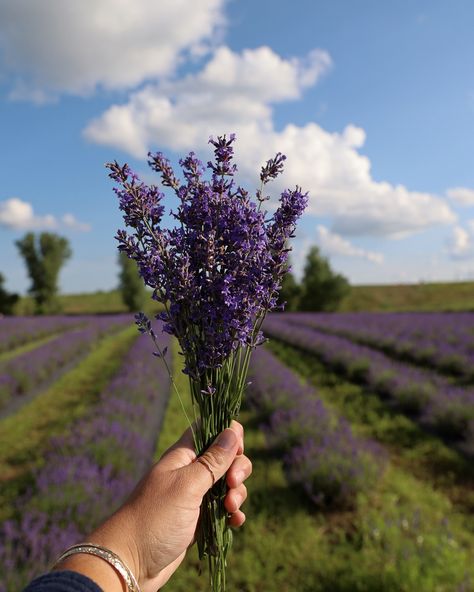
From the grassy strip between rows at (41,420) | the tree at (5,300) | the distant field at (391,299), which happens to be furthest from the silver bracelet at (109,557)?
the tree at (5,300)

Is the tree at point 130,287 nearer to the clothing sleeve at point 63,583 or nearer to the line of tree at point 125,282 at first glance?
the line of tree at point 125,282

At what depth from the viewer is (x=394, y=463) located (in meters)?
5.98

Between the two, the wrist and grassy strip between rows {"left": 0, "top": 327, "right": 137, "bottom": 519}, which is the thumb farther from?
grassy strip between rows {"left": 0, "top": 327, "right": 137, "bottom": 519}

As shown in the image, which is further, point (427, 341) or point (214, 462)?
point (427, 341)

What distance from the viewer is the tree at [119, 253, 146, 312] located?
158 ft

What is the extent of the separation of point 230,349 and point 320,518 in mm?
3550

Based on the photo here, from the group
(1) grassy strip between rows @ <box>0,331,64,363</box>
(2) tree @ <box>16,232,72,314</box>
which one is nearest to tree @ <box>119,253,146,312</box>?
(2) tree @ <box>16,232,72,314</box>

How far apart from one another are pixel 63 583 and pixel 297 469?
4214 mm

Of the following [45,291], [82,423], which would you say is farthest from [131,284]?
[82,423]

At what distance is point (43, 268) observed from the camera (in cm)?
5125

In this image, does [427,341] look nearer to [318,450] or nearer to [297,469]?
[318,450]

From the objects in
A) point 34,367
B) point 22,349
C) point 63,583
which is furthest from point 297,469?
point 22,349

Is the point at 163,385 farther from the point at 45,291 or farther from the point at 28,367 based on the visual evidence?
the point at 45,291

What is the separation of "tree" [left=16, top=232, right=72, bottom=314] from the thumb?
5254cm
